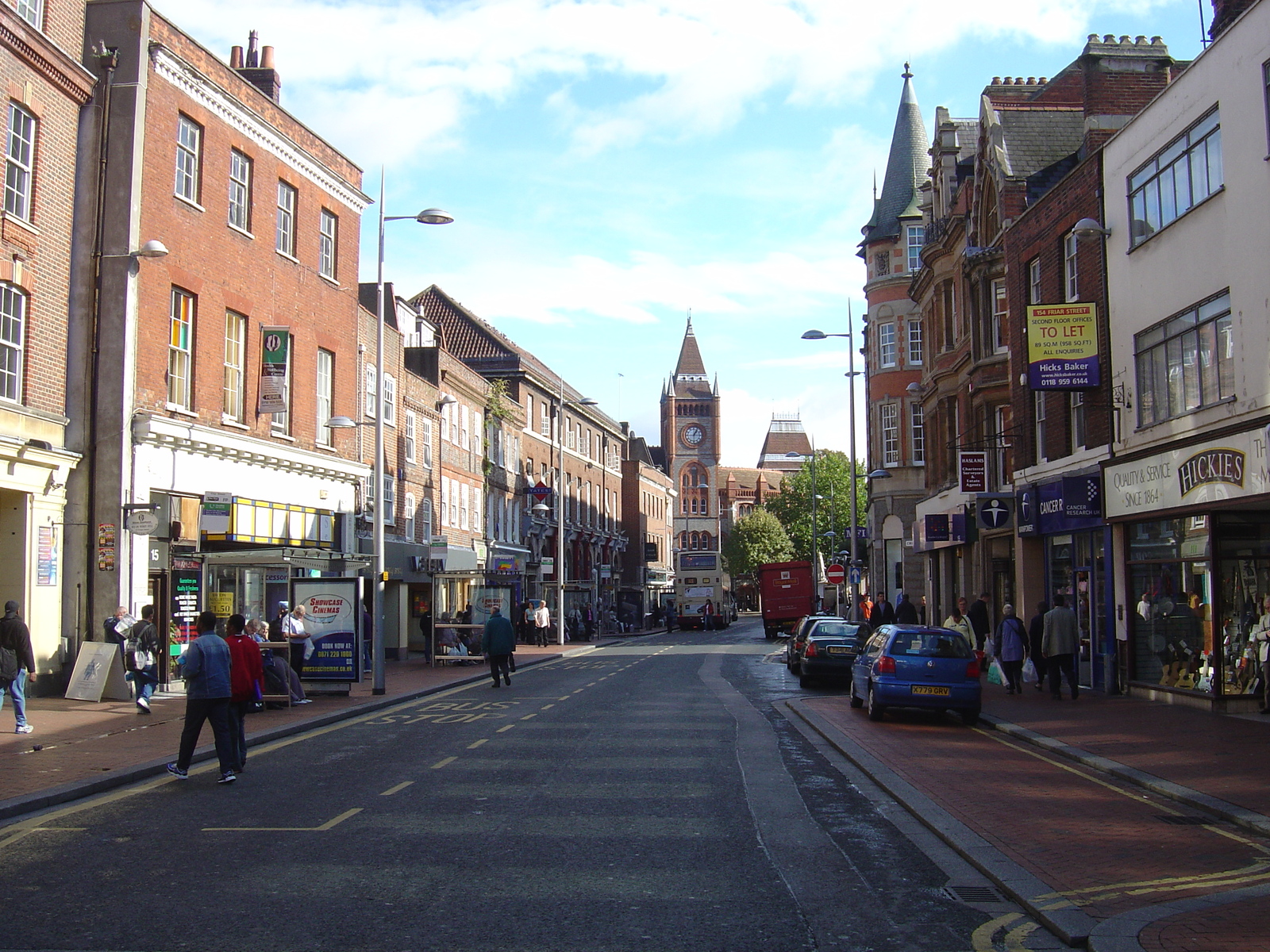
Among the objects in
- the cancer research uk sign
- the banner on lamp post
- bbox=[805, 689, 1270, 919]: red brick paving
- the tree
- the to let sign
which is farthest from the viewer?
the tree

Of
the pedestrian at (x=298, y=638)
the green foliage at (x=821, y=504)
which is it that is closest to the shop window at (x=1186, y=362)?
the pedestrian at (x=298, y=638)

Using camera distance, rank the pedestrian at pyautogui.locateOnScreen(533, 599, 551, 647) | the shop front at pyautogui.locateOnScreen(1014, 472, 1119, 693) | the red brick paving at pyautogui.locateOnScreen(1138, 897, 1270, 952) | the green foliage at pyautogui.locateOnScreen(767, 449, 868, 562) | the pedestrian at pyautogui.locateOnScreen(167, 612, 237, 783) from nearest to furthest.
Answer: the red brick paving at pyautogui.locateOnScreen(1138, 897, 1270, 952), the pedestrian at pyautogui.locateOnScreen(167, 612, 237, 783), the shop front at pyautogui.locateOnScreen(1014, 472, 1119, 693), the pedestrian at pyautogui.locateOnScreen(533, 599, 551, 647), the green foliage at pyautogui.locateOnScreen(767, 449, 868, 562)

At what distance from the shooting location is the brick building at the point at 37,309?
19.3 metres

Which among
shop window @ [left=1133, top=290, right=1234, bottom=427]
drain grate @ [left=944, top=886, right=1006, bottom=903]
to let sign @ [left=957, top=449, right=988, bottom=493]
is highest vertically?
shop window @ [left=1133, top=290, right=1234, bottom=427]

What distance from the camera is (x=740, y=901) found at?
23.5ft

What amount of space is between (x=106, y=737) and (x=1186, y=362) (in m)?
16.3

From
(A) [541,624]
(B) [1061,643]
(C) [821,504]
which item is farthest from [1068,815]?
(C) [821,504]

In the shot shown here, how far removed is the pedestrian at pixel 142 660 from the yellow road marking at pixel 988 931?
14472 millimetres

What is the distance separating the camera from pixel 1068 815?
992 centimetres

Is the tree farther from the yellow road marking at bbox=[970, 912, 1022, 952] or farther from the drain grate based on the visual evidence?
the yellow road marking at bbox=[970, 912, 1022, 952]

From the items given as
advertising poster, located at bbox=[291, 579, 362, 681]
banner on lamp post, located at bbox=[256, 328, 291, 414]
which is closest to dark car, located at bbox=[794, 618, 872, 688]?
advertising poster, located at bbox=[291, 579, 362, 681]

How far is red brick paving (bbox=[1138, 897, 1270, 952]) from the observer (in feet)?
19.8

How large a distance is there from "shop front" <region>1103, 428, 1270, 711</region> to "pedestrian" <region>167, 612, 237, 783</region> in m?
12.9

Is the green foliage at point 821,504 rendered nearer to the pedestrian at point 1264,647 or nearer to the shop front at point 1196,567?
the shop front at point 1196,567
